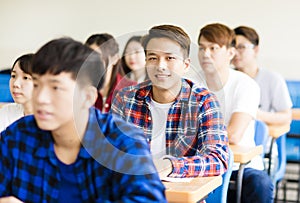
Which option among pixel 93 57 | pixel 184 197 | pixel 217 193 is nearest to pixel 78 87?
pixel 93 57

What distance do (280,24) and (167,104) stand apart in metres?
3.94

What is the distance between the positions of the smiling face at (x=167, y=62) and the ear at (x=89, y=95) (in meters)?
0.86

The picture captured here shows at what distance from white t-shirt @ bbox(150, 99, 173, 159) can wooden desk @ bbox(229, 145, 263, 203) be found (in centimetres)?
55

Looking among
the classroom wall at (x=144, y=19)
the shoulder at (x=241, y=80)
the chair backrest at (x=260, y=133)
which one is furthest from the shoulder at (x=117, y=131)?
the classroom wall at (x=144, y=19)

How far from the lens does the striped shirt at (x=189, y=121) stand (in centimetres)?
270

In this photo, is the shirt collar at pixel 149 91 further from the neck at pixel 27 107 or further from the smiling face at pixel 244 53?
the smiling face at pixel 244 53

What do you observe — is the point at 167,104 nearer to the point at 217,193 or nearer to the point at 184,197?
the point at 217,193

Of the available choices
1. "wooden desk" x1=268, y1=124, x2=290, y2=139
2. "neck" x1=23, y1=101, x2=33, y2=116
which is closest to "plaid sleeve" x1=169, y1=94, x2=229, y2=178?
"neck" x1=23, y1=101, x2=33, y2=116

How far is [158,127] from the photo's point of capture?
282cm

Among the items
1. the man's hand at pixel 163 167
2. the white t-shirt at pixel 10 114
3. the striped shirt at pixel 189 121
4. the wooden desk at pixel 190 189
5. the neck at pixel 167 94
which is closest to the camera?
the wooden desk at pixel 190 189

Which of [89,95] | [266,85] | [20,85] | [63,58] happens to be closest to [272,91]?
[266,85]

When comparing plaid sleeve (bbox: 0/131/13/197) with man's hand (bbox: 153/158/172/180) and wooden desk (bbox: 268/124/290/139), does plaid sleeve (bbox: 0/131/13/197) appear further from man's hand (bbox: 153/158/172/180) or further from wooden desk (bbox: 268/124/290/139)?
wooden desk (bbox: 268/124/290/139)

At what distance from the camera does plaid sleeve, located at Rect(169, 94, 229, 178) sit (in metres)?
2.46

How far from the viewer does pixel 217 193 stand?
2.96 m
